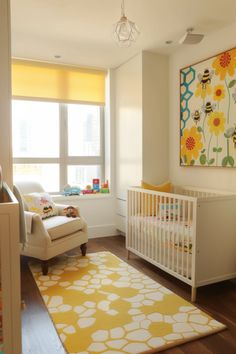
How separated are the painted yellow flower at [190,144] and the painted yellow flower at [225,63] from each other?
645mm

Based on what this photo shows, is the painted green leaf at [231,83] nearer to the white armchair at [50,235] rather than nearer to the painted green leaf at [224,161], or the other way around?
the painted green leaf at [224,161]

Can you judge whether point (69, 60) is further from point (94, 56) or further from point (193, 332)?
point (193, 332)

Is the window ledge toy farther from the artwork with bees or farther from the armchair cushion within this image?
the artwork with bees

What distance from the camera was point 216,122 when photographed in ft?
9.94

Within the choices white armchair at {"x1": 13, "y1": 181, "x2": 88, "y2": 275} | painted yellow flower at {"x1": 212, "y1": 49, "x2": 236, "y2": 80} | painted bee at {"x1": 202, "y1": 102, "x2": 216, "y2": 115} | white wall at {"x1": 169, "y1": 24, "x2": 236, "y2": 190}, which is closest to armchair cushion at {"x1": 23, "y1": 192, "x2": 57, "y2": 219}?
white armchair at {"x1": 13, "y1": 181, "x2": 88, "y2": 275}

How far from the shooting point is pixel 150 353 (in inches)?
68.7

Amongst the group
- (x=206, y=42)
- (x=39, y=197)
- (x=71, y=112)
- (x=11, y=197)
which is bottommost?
(x=39, y=197)

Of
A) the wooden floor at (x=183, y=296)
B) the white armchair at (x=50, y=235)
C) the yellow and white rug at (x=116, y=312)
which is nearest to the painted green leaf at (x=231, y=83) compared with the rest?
the wooden floor at (x=183, y=296)

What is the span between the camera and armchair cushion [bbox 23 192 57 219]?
3318 millimetres

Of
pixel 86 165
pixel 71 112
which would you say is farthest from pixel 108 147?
pixel 71 112

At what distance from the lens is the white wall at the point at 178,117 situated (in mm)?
2926

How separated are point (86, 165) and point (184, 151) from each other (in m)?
1.59

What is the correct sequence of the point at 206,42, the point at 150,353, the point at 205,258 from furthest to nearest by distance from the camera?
the point at 206,42
the point at 205,258
the point at 150,353

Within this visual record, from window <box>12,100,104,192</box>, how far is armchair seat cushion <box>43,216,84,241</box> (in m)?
1.03
